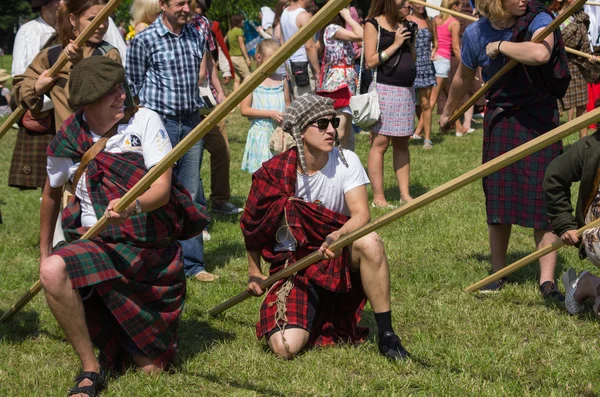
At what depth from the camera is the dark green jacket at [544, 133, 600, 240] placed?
4.81 m

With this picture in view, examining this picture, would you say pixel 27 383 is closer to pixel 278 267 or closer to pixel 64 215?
pixel 64 215

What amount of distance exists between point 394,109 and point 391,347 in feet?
14.1

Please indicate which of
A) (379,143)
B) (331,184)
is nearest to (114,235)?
(331,184)

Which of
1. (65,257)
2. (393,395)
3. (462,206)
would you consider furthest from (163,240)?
(462,206)

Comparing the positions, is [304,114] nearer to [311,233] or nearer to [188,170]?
[311,233]

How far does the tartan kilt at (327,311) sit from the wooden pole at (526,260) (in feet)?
3.12

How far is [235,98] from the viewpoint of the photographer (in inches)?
136

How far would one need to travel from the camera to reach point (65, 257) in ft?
13.6

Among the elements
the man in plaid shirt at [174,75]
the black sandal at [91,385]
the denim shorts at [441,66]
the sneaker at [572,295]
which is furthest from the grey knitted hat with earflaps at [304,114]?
the denim shorts at [441,66]

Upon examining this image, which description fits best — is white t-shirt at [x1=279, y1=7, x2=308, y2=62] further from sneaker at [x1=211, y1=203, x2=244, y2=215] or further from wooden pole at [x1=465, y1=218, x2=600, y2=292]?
wooden pole at [x1=465, y1=218, x2=600, y2=292]

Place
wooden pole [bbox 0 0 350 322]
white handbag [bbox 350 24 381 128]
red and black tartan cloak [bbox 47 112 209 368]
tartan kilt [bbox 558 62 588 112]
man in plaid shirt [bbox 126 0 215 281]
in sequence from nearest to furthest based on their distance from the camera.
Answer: wooden pole [bbox 0 0 350 322] → red and black tartan cloak [bbox 47 112 209 368] → man in plaid shirt [bbox 126 0 215 281] → white handbag [bbox 350 24 381 128] → tartan kilt [bbox 558 62 588 112]

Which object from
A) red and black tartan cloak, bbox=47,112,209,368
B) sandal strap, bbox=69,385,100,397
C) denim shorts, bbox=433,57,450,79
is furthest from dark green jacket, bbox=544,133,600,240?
denim shorts, bbox=433,57,450,79

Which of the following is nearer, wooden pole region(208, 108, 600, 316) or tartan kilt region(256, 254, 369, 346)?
wooden pole region(208, 108, 600, 316)

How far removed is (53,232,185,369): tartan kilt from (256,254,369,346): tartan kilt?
1.69 feet
